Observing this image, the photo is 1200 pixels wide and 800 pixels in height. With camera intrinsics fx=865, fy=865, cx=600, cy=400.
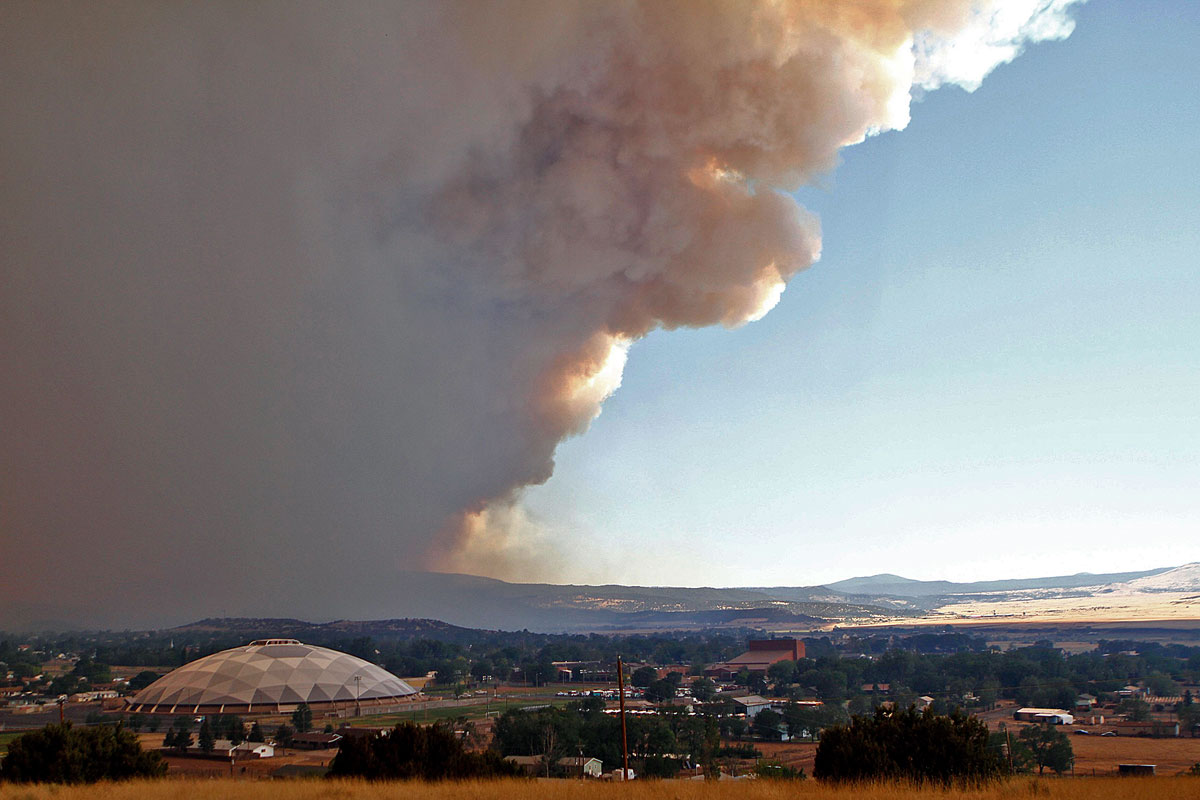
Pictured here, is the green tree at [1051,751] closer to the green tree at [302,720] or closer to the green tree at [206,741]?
the green tree at [206,741]

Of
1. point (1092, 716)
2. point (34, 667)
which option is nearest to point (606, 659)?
point (34, 667)

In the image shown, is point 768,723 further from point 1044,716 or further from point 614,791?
point 614,791

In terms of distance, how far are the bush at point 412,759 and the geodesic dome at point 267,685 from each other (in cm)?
5817

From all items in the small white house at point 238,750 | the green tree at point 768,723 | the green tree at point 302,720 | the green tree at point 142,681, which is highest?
the green tree at point 142,681

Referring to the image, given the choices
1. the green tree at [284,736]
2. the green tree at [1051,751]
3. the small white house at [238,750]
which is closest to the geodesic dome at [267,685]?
the green tree at [284,736]

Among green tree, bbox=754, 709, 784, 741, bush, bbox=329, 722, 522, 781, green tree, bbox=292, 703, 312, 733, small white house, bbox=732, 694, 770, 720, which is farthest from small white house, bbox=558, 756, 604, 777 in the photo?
small white house, bbox=732, 694, 770, 720

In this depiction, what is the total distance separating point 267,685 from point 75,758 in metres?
63.6

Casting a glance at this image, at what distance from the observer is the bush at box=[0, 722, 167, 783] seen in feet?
62.1

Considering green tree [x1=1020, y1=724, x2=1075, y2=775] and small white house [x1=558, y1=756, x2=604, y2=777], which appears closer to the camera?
small white house [x1=558, y1=756, x2=604, y2=777]

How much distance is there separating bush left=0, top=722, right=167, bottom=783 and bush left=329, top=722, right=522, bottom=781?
4726 millimetres

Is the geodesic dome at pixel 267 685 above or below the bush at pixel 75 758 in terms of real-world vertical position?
below

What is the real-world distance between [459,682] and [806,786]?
4093 inches

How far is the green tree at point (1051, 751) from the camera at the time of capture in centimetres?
3975

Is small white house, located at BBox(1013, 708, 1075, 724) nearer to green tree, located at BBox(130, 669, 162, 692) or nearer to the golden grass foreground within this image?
the golden grass foreground
